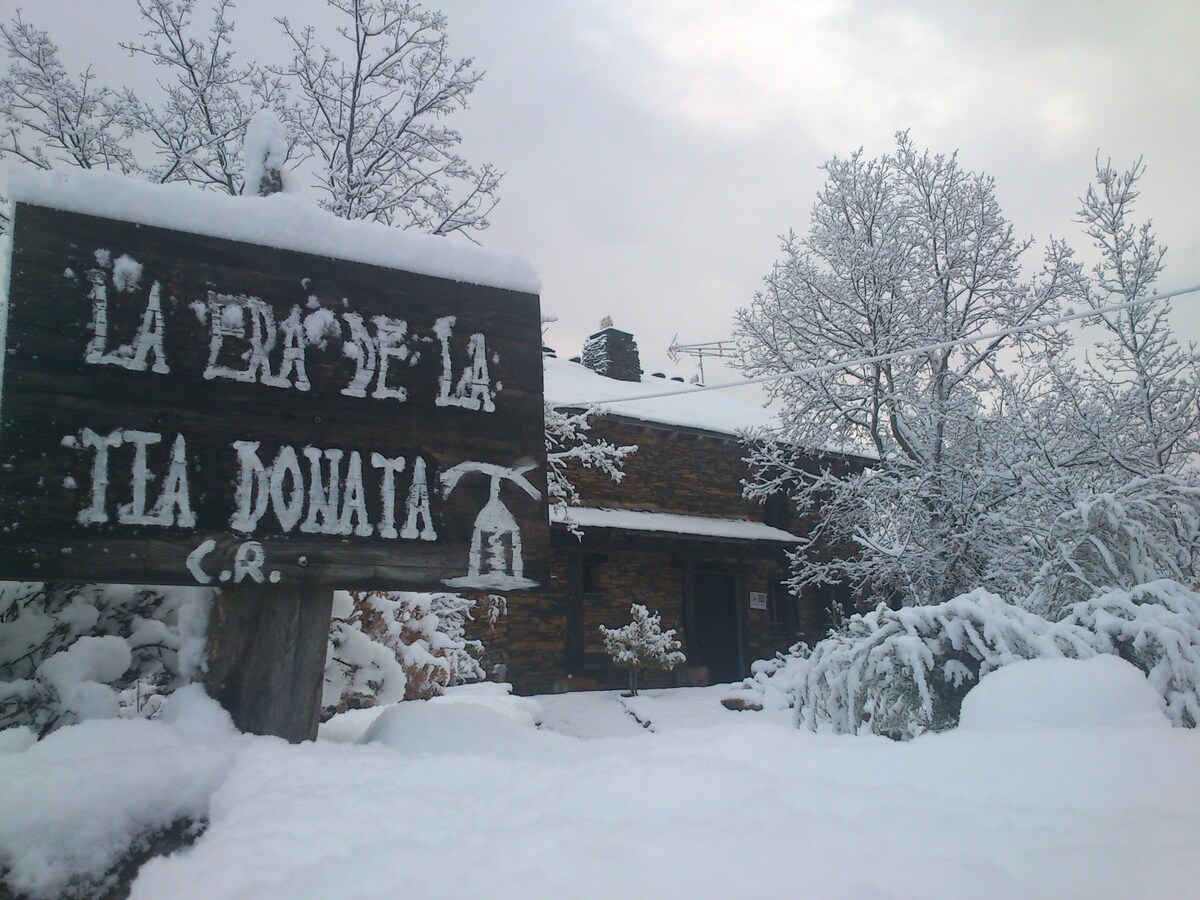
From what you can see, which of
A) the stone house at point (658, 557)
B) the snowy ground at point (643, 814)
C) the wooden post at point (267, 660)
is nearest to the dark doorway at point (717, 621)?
the stone house at point (658, 557)

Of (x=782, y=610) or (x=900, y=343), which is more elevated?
(x=900, y=343)

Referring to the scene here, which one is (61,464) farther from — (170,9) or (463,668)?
(170,9)

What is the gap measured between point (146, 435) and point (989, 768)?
210cm

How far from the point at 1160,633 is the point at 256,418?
314 cm

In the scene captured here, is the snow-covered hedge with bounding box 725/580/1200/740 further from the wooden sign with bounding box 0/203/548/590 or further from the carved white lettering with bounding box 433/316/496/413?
→ the carved white lettering with bounding box 433/316/496/413

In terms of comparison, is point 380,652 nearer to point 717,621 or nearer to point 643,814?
point 643,814

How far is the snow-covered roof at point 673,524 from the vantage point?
15539 mm

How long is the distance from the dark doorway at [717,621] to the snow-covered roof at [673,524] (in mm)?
1155

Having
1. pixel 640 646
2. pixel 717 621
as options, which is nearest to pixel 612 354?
pixel 717 621

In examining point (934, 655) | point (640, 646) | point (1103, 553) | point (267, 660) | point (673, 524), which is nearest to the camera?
point (267, 660)

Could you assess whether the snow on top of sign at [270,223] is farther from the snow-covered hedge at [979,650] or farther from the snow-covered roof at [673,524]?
the snow-covered roof at [673,524]

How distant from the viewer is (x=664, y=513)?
1741cm

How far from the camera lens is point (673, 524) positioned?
54.2 feet

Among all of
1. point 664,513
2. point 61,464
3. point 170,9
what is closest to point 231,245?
point 61,464
